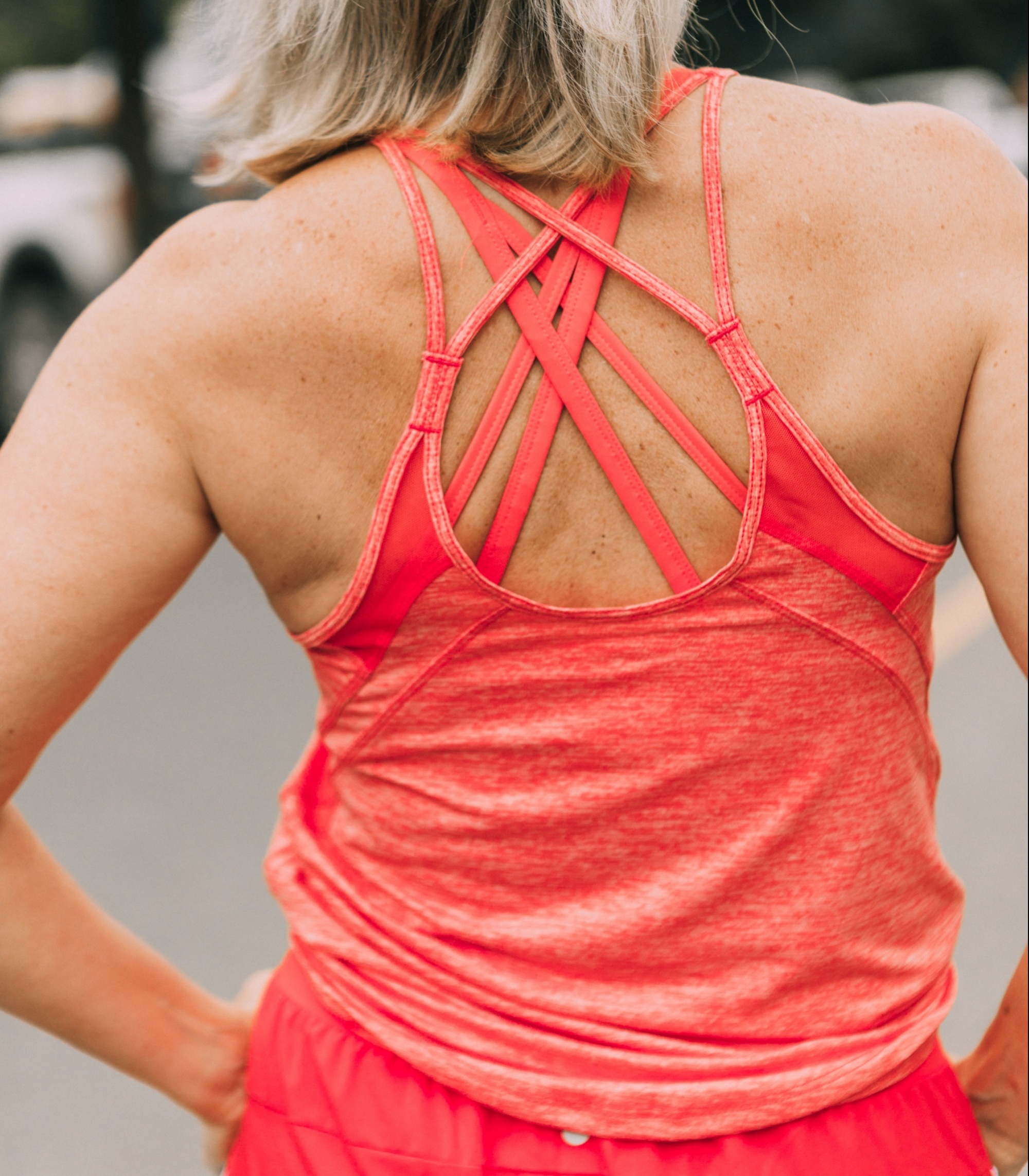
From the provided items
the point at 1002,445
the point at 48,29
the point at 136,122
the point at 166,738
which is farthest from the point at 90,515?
the point at 48,29

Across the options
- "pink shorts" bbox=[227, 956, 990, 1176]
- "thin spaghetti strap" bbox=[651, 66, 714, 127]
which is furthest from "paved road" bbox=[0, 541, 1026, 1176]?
"thin spaghetti strap" bbox=[651, 66, 714, 127]

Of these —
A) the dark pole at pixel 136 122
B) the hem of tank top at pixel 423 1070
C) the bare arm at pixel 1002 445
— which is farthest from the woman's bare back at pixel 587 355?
the dark pole at pixel 136 122

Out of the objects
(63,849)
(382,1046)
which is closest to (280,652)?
(63,849)

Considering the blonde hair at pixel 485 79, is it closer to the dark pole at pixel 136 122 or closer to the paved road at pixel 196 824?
the paved road at pixel 196 824

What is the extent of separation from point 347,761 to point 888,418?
20.7 inches

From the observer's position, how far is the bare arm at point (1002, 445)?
1038mm

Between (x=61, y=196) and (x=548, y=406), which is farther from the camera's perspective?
(x=61, y=196)

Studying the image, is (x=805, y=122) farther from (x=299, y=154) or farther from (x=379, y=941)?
(x=379, y=941)

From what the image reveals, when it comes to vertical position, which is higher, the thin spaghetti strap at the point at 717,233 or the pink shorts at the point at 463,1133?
the thin spaghetti strap at the point at 717,233

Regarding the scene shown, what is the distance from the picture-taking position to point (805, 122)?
1058 millimetres

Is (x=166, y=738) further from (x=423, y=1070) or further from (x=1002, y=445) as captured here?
(x=1002, y=445)

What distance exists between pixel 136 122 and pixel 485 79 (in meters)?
9.23

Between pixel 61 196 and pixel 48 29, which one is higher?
pixel 48 29

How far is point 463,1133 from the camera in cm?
118
